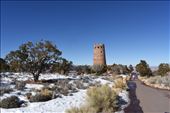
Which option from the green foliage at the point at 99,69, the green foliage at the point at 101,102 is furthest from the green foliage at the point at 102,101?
the green foliage at the point at 99,69

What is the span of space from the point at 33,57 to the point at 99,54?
44.6 meters

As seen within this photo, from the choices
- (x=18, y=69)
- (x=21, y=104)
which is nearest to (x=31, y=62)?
(x=18, y=69)

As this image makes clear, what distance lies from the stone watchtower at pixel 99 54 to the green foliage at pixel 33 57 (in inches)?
1665

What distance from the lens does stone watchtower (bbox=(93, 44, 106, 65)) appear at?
73750mm

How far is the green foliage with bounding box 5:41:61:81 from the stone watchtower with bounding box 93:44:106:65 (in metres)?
42.3

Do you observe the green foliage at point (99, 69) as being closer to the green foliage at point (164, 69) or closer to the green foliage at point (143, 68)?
the green foliage at point (143, 68)

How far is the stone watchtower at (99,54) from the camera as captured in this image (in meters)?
73.8

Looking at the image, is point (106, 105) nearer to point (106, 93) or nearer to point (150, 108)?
point (106, 93)

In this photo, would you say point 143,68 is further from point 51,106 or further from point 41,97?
point 51,106

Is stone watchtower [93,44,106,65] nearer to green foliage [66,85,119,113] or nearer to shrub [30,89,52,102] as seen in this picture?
shrub [30,89,52,102]

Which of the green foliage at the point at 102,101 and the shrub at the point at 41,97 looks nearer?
the green foliage at the point at 102,101

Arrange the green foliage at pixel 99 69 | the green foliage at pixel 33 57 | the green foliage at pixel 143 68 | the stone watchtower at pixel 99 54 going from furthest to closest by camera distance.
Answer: the stone watchtower at pixel 99 54 < the green foliage at pixel 99 69 < the green foliage at pixel 143 68 < the green foliage at pixel 33 57

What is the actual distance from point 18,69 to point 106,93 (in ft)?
59.3

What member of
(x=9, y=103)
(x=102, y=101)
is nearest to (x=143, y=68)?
(x=102, y=101)
